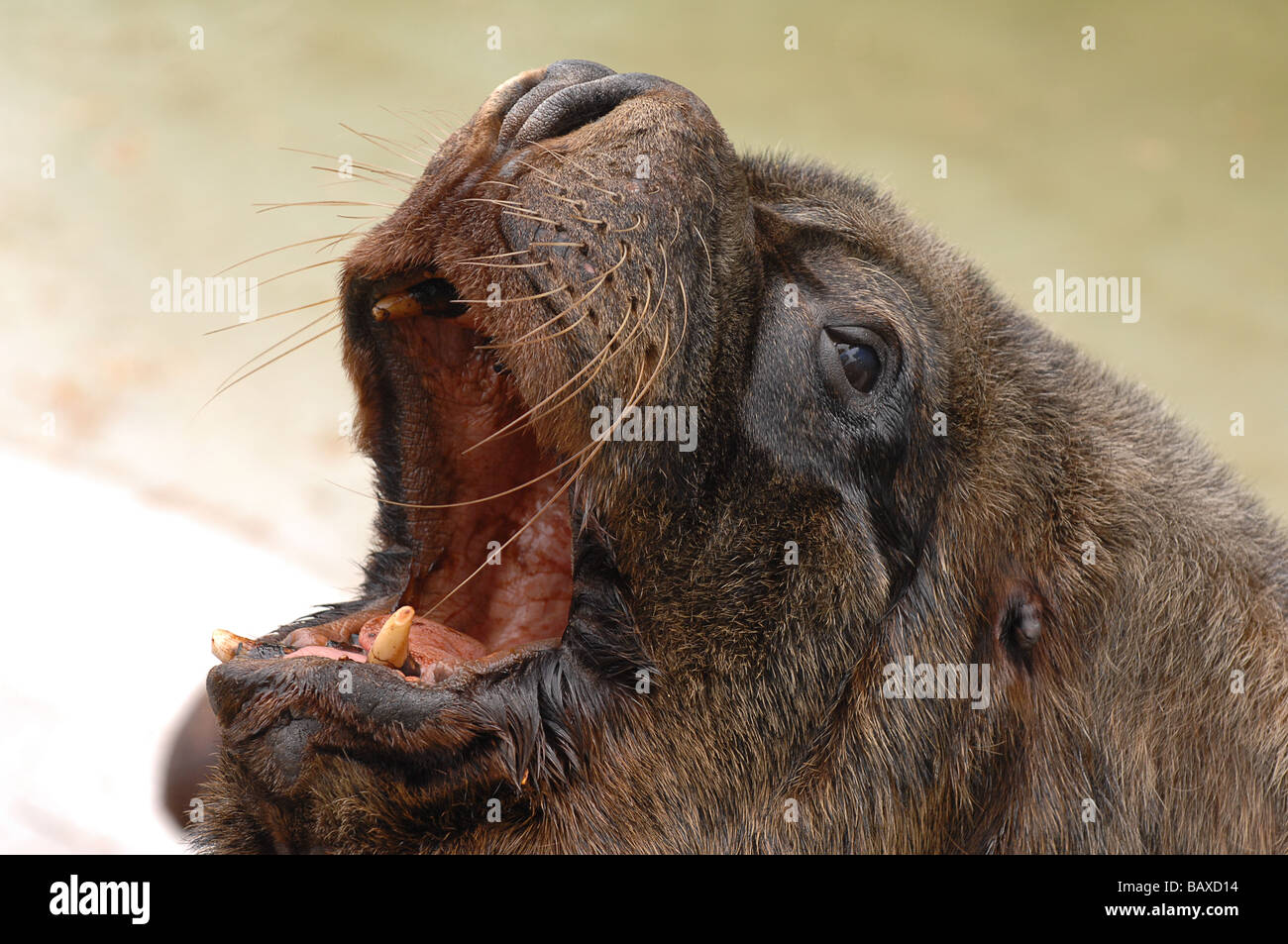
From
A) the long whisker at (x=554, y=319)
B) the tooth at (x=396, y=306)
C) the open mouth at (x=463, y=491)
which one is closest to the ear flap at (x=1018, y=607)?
the open mouth at (x=463, y=491)

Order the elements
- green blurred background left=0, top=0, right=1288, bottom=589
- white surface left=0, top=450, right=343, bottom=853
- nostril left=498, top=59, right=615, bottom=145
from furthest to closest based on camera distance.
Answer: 1. green blurred background left=0, top=0, right=1288, bottom=589
2. white surface left=0, top=450, right=343, bottom=853
3. nostril left=498, top=59, right=615, bottom=145

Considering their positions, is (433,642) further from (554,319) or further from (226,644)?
(554,319)

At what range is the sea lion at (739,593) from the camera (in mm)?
2393

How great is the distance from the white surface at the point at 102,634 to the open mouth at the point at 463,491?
192 cm

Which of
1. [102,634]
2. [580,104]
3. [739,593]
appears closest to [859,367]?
[739,593]

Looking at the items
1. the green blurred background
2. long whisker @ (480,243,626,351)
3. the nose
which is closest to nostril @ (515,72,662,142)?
the nose

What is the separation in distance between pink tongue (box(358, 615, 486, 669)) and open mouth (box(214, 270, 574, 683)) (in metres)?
0.01

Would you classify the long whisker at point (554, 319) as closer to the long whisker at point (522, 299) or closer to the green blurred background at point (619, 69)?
the long whisker at point (522, 299)

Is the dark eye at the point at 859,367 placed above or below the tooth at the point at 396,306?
below

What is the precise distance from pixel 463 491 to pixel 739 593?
765 millimetres

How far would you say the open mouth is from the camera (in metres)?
2.79

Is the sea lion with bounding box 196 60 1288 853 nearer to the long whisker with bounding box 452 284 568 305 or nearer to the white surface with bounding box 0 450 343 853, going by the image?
the long whisker with bounding box 452 284 568 305
